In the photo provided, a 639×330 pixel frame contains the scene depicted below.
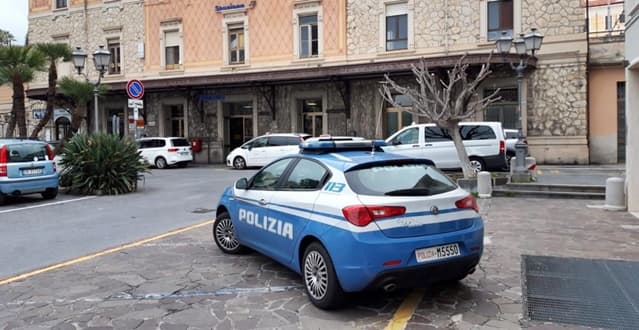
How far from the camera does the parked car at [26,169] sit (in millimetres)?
11539

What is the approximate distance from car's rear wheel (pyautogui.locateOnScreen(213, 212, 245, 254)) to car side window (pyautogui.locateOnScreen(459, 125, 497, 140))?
34.3 ft

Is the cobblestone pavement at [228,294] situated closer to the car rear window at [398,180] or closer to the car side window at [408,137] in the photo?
the car rear window at [398,180]

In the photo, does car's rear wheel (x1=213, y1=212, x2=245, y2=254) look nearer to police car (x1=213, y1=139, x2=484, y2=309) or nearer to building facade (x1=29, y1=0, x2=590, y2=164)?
police car (x1=213, y1=139, x2=484, y2=309)

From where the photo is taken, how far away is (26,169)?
11906mm

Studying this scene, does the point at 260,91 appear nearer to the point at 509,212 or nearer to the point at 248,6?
the point at 248,6

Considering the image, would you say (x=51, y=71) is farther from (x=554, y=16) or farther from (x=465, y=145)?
(x=554, y=16)

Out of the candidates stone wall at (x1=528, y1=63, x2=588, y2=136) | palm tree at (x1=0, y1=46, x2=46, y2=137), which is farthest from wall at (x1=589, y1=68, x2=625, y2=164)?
palm tree at (x1=0, y1=46, x2=46, y2=137)

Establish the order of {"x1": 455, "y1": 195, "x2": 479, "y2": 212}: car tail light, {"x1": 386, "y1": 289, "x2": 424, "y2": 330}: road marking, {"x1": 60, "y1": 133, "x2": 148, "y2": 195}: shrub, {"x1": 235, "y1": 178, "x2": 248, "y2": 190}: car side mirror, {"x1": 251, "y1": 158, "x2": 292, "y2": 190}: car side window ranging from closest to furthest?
{"x1": 386, "y1": 289, "x2": 424, "y2": 330}: road marking
{"x1": 455, "y1": 195, "x2": 479, "y2": 212}: car tail light
{"x1": 251, "y1": 158, "x2": 292, "y2": 190}: car side window
{"x1": 235, "y1": 178, "x2": 248, "y2": 190}: car side mirror
{"x1": 60, "y1": 133, "x2": 148, "y2": 195}: shrub

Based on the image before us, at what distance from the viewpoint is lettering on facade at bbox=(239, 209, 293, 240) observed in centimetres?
506

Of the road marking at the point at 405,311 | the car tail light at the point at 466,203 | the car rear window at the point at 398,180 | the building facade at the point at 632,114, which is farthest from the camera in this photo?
the building facade at the point at 632,114

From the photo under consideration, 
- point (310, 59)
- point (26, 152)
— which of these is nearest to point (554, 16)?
point (310, 59)

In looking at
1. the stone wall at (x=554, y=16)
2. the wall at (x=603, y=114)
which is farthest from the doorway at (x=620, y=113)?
the stone wall at (x=554, y=16)

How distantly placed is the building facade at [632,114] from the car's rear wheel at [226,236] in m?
7.59

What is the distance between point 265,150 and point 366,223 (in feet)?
55.2
